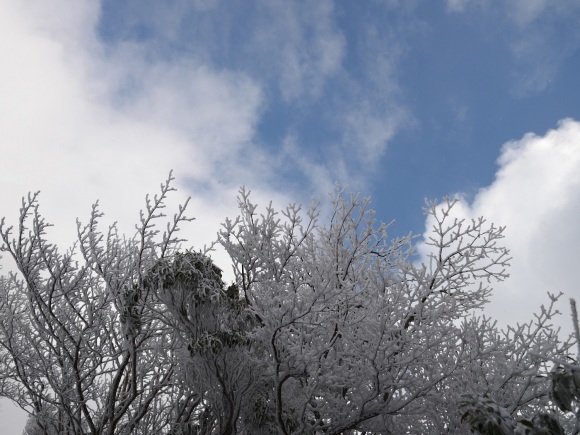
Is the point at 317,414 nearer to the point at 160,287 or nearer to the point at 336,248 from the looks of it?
the point at 336,248

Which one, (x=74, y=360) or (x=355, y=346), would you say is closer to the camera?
(x=355, y=346)

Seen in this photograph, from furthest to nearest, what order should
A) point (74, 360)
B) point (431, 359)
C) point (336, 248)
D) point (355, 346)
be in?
point (74, 360) < point (336, 248) < point (431, 359) < point (355, 346)

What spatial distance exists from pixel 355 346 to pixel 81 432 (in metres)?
5.57

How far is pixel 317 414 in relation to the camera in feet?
28.6

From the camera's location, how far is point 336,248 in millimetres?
8492

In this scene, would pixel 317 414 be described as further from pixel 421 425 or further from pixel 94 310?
pixel 94 310

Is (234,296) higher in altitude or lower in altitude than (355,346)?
higher

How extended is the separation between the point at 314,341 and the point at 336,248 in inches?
71.1

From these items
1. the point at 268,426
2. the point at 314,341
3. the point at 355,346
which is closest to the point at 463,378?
the point at 355,346

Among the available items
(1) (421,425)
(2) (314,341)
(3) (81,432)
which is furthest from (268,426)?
(3) (81,432)

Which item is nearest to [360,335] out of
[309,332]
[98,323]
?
[309,332]

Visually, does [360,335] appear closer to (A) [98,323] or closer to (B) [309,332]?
(B) [309,332]

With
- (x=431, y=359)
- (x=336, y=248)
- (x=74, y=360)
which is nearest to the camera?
(x=431, y=359)

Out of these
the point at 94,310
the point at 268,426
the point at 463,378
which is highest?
the point at 94,310
